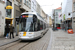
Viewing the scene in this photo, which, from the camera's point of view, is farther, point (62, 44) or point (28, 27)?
point (28, 27)

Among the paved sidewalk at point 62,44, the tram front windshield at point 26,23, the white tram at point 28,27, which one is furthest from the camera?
the tram front windshield at point 26,23

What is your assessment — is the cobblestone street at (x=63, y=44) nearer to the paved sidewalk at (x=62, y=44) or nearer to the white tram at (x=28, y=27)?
the paved sidewalk at (x=62, y=44)

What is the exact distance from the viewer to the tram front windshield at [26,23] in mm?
10721

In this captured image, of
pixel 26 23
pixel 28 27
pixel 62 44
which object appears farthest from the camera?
pixel 26 23

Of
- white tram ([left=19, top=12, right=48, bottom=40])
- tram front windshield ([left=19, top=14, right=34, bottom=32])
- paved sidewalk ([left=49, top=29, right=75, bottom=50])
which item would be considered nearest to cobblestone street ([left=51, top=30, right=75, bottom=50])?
paved sidewalk ([left=49, top=29, right=75, bottom=50])

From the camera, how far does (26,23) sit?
10891 mm

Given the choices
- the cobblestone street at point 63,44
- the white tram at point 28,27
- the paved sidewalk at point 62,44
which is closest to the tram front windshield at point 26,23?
the white tram at point 28,27

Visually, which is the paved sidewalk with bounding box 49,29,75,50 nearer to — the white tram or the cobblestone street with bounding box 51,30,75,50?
the cobblestone street with bounding box 51,30,75,50

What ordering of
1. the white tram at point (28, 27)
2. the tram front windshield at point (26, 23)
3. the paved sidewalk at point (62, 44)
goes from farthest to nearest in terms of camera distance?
the tram front windshield at point (26, 23) → the white tram at point (28, 27) → the paved sidewalk at point (62, 44)

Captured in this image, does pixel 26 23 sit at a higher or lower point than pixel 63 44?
higher

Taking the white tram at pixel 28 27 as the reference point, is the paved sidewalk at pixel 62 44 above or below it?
below

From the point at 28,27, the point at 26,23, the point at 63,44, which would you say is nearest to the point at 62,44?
the point at 63,44

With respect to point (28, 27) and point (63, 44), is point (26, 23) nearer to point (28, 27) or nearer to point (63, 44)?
point (28, 27)

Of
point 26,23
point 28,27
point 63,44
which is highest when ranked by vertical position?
point 26,23
